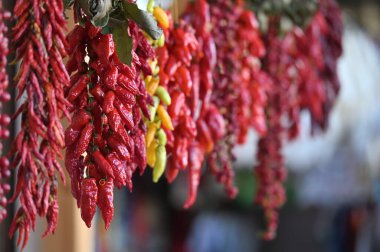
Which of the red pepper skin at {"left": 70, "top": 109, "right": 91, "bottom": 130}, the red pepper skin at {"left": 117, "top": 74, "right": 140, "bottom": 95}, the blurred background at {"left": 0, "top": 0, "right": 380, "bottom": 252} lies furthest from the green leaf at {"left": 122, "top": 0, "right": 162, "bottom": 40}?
the blurred background at {"left": 0, "top": 0, "right": 380, "bottom": 252}

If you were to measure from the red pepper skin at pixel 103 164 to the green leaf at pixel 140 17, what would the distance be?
0.90 ft

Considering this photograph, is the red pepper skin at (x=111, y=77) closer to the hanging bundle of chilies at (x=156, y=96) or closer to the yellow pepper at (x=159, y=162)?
the hanging bundle of chilies at (x=156, y=96)

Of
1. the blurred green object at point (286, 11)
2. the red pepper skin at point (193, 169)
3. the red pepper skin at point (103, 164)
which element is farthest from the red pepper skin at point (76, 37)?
the blurred green object at point (286, 11)

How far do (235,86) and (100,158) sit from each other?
0.79 m

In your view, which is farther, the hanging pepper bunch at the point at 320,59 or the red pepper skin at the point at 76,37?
the hanging pepper bunch at the point at 320,59

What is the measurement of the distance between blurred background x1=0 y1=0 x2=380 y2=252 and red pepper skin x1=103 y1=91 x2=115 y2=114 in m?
Result: 2.34

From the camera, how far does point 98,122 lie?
59.3 inches

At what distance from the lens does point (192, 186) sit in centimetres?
200

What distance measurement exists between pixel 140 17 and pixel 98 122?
225 millimetres

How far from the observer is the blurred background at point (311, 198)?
402cm

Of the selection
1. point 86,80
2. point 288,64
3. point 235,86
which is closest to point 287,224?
point 288,64

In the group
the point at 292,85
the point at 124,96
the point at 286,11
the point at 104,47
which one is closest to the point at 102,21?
the point at 104,47

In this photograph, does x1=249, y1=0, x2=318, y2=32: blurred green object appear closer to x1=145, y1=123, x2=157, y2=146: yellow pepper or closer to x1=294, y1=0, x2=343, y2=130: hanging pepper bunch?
x1=294, y1=0, x2=343, y2=130: hanging pepper bunch

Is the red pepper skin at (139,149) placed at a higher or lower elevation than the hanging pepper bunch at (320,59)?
lower
